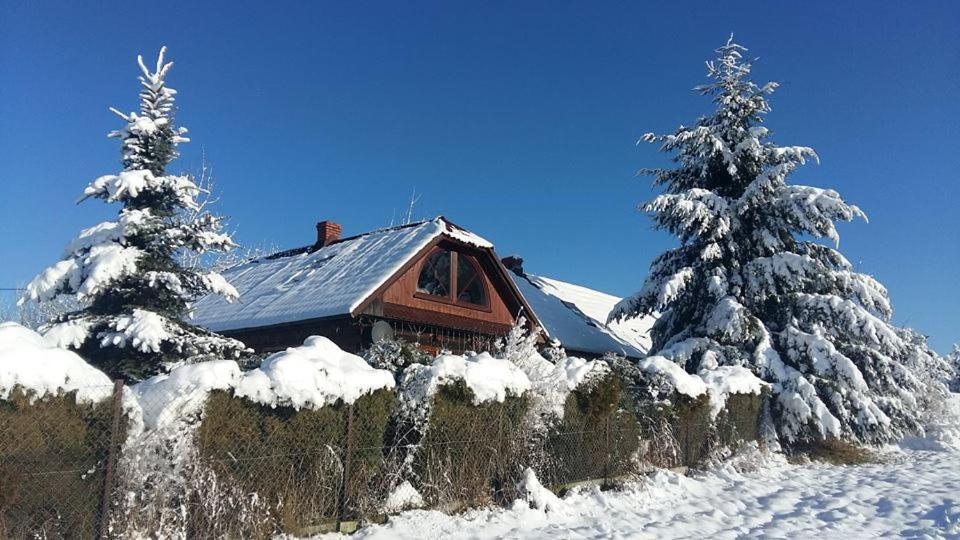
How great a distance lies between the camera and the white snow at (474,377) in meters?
6.90

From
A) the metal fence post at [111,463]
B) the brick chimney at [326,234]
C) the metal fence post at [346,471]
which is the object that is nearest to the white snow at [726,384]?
the metal fence post at [346,471]

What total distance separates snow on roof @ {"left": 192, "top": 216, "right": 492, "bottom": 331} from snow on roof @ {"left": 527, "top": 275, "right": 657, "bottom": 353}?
26.5 feet

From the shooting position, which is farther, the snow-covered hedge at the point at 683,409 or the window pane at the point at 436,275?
the window pane at the point at 436,275

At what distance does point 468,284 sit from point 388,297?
9.25 ft

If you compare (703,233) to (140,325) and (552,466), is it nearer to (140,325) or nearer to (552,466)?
(552,466)

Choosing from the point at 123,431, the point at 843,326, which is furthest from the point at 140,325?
the point at 843,326

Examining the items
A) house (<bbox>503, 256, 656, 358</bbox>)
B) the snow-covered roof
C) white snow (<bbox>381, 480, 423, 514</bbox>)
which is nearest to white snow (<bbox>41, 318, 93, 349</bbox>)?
white snow (<bbox>381, 480, 423, 514</bbox>)

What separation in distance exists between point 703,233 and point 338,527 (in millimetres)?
12327

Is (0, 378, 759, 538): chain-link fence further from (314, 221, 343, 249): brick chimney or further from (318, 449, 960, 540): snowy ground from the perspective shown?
(314, 221, 343, 249): brick chimney

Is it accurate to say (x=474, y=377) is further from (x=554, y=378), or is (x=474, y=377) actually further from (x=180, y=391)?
(x=180, y=391)

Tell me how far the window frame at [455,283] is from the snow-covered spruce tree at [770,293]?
133 inches

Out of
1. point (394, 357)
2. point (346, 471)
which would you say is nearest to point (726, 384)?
point (394, 357)

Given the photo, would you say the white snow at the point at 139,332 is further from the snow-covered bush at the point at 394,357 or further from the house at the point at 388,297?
the house at the point at 388,297

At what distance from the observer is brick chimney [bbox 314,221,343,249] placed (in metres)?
20.6
